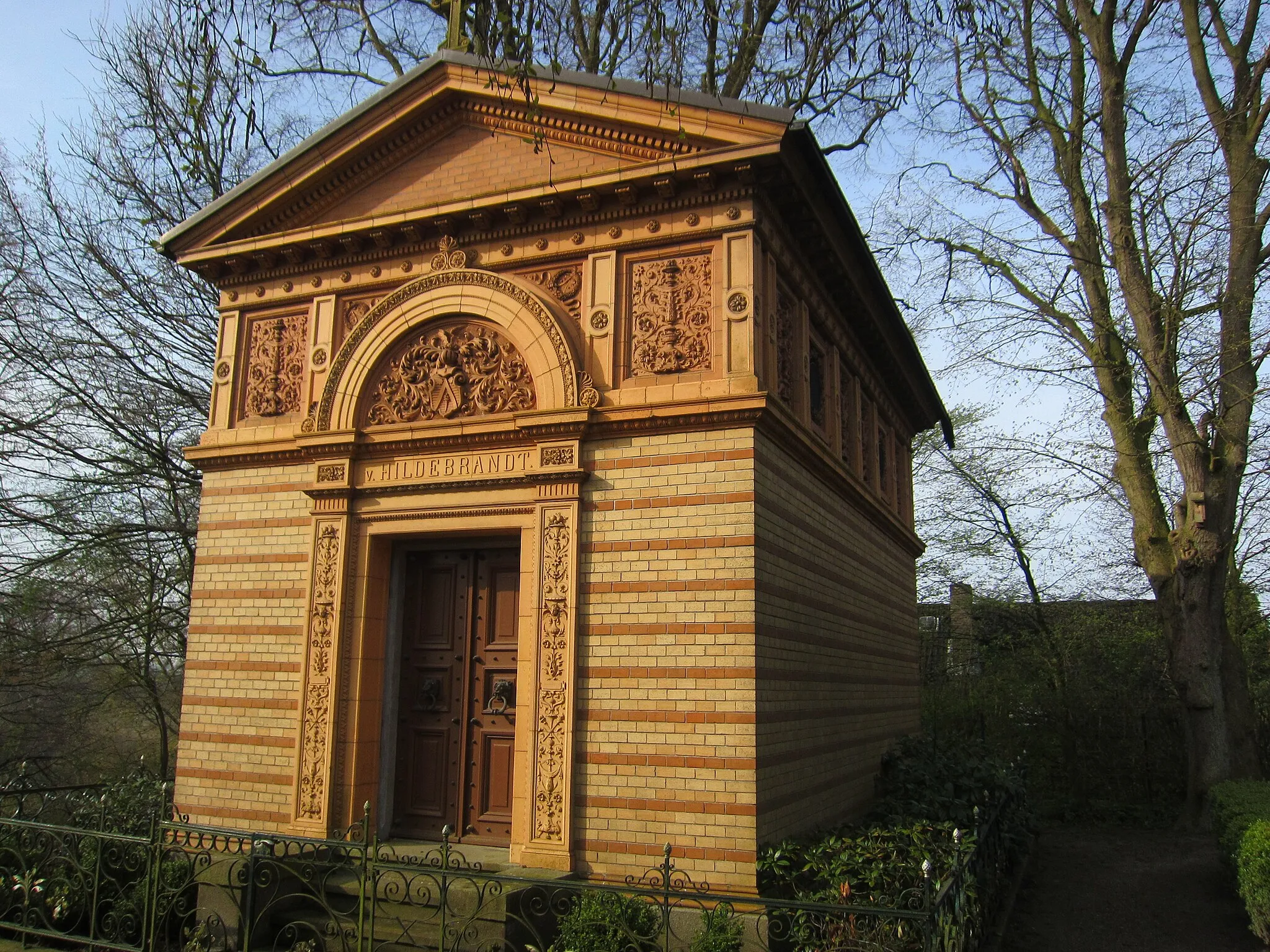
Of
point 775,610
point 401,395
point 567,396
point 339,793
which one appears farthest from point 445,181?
point 339,793

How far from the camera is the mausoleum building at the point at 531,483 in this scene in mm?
7461

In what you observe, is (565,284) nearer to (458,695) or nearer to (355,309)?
(355,309)

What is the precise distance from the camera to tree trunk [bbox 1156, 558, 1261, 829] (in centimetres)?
1383

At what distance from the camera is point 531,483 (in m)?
8.17

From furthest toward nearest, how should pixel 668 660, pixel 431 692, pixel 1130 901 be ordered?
1. pixel 1130 901
2. pixel 431 692
3. pixel 668 660

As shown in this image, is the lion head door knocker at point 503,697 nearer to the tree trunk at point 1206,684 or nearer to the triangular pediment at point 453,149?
the triangular pediment at point 453,149

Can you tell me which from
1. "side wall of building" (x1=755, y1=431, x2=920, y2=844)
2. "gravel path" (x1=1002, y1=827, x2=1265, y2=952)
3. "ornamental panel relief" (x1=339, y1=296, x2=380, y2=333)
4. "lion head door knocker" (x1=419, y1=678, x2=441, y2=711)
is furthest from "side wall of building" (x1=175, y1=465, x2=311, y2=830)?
"gravel path" (x1=1002, y1=827, x2=1265, y2=952)

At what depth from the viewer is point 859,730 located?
10.7m

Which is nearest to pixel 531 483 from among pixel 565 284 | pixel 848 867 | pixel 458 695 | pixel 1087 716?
pixel 565 284

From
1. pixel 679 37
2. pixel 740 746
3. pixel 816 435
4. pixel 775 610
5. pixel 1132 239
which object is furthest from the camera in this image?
pixel 1132 239

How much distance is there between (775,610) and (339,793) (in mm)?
4267

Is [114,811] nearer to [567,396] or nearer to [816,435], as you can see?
[567,396]

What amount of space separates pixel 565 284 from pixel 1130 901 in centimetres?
943

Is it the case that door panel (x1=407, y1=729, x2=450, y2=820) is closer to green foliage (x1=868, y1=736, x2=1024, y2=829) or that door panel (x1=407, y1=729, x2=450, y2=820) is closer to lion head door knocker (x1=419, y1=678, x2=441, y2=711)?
lion head door knocker (x1=419, y1=678, x2=441, y2=711)
